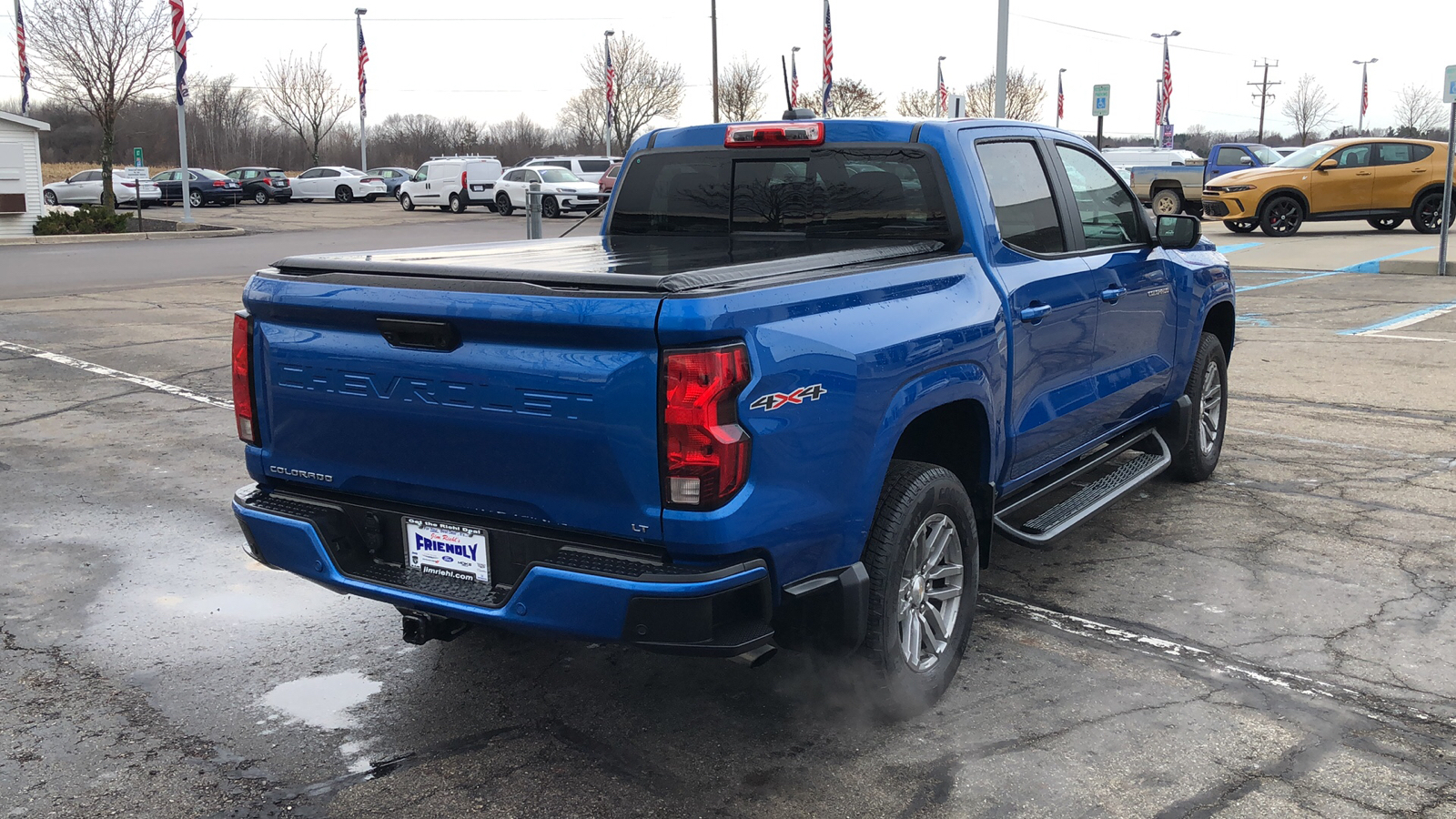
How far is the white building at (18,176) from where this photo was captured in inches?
1113

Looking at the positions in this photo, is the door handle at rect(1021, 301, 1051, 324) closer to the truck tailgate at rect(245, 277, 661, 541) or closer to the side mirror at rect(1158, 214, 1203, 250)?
the side mirror at rect(1158, 214, 1203, 250)

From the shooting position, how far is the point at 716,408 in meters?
2.98

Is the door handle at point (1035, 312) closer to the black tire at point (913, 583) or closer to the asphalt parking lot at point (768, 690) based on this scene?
the black tire at point (913, 583)

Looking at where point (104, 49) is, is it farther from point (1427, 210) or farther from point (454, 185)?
point (1427, 210)

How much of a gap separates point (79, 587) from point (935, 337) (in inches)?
146

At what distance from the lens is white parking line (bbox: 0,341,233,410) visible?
29.4 feet

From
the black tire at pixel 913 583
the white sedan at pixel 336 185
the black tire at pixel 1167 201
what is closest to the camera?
the black tire at pixel 913 583

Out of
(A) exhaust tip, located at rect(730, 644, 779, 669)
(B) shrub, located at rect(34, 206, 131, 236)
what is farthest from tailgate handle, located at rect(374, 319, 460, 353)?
(B) shrub, located at rect(34, 206, 131, 236)

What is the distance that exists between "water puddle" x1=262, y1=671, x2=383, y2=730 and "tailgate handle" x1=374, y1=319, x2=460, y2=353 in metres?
1.30

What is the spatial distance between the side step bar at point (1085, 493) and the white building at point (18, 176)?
2894cm

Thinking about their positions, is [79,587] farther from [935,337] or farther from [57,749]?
[935,337]

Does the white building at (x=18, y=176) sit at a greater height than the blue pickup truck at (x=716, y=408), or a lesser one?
greater

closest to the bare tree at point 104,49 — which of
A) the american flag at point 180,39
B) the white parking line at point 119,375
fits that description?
the american flag at point 180,39

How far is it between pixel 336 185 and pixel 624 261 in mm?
48215
